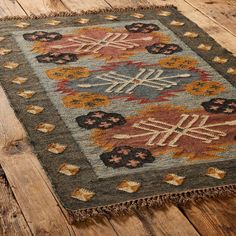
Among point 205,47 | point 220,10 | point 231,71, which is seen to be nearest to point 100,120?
point 231,71

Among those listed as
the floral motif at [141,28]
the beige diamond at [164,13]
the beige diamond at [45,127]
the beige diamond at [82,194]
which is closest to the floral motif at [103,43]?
the floral motif at [141,28]

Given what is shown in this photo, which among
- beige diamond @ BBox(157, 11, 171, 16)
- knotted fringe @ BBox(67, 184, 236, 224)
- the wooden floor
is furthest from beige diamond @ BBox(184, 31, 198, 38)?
knotted fringe @ BBox(67, 184, 236, 224)

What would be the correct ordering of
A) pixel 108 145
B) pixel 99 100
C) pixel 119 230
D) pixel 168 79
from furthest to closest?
pixel 168 79 → pixel 99 100 → pixel 108 145 → pixel 119 230

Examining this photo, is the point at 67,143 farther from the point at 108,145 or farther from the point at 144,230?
the point at 144,230

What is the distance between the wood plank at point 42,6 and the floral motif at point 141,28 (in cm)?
37

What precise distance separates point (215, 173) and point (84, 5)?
151 cm

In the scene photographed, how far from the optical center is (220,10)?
3338 mm

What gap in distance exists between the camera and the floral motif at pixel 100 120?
2227 mm

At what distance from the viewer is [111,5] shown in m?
3.29

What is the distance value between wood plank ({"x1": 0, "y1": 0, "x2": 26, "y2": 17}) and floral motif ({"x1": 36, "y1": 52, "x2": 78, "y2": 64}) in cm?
49

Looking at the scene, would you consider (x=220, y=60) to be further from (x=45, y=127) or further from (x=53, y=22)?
(x=45, y=127)

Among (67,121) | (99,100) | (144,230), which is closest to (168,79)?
(99,100)

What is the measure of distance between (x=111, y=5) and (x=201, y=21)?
17.4 inches

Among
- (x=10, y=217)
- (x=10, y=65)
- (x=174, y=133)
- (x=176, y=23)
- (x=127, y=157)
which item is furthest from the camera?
(x=176, y=23)
